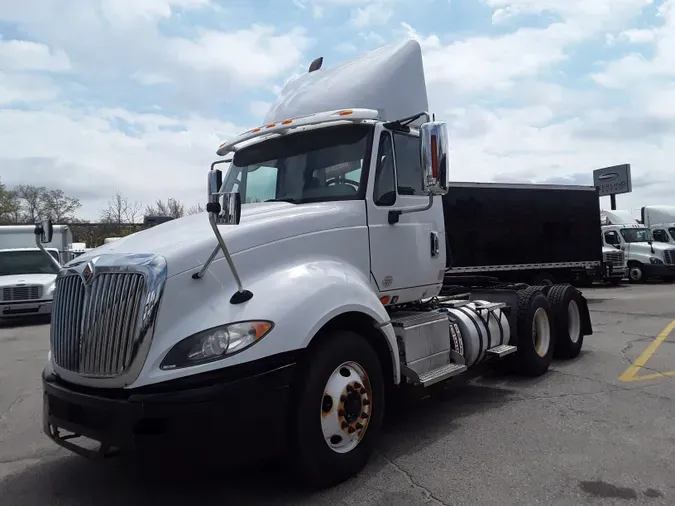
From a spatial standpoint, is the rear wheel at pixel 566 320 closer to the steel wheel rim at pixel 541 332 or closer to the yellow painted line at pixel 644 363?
the steel wheel rim at pixel 541 332

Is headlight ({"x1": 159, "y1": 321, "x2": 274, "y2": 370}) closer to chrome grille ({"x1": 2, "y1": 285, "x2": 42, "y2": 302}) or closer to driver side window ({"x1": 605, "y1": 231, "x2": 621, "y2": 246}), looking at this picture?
chrome grille ({"x1": 2, "y1": 285, "x2": 42, "y2": 302})

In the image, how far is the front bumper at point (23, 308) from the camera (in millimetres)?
14367

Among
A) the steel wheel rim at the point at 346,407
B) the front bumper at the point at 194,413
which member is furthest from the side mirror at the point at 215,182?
the steel wheel rim at the point at 346,407

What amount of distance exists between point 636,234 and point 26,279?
75.5 feet

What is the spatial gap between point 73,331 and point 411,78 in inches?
153

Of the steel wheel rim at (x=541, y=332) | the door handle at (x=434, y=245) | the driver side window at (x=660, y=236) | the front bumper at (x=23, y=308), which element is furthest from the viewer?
the driver side window at (x=660, y=236)

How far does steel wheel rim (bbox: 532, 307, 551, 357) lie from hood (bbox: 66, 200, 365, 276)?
3606mm

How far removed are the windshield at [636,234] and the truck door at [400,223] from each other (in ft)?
71.7

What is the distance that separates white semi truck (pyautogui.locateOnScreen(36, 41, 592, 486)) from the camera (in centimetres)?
331

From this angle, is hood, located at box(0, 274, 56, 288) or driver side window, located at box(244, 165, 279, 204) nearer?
driver side window, located at box(244, 165, 279, 204)

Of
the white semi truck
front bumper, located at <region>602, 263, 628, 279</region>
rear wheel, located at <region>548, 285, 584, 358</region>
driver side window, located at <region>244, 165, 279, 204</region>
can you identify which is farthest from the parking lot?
front bumper, located at <region>602, 263, 628, 279</region>

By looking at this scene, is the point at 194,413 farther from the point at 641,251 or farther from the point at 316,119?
the point at 641,251

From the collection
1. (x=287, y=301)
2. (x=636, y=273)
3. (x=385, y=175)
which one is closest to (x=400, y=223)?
(x=385, y=175)

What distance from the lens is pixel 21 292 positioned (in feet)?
47.4
